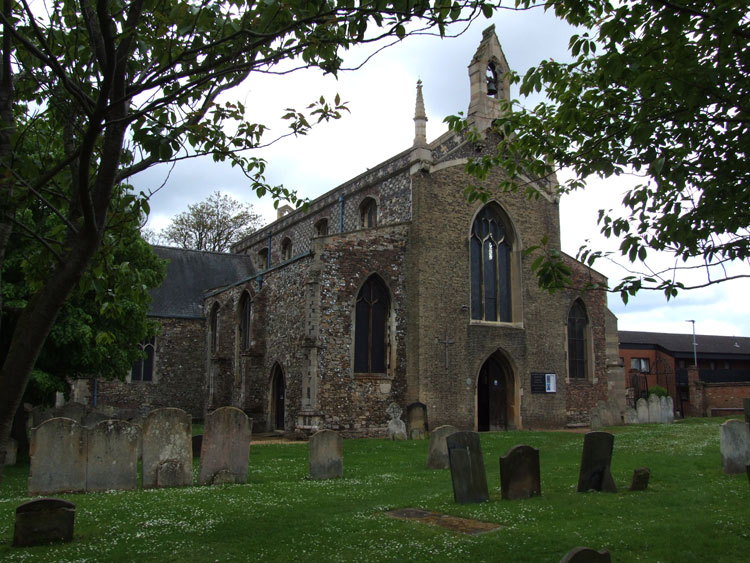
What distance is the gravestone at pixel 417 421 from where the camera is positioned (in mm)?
19078

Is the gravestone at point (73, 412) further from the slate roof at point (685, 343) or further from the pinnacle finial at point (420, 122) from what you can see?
the slate roof at point (685, 343)

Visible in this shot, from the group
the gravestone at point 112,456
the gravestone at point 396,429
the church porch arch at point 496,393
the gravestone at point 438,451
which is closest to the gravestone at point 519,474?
the gravestone at point 438,451

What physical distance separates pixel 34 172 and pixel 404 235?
16.5 metres

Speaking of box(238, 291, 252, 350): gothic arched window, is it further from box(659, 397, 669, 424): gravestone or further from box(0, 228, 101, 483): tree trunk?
box(0, 228, 101, 483): tree trunk

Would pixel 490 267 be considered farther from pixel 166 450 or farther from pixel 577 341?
pixel 166 450

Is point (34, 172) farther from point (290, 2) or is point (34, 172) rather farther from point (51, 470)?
point (51, 470)

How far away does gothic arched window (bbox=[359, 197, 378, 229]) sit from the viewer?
24125mm

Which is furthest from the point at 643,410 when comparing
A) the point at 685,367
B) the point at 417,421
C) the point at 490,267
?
A: the point at 685,367

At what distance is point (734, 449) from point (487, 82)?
16475mm

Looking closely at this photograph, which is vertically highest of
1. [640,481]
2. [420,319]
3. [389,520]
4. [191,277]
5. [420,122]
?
[420,122]

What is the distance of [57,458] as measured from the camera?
9844 millimetres

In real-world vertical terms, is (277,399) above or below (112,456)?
above

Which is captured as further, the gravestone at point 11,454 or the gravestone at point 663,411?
the gravestone at point 663,411

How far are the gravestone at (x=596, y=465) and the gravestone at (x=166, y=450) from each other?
6.30 meters
